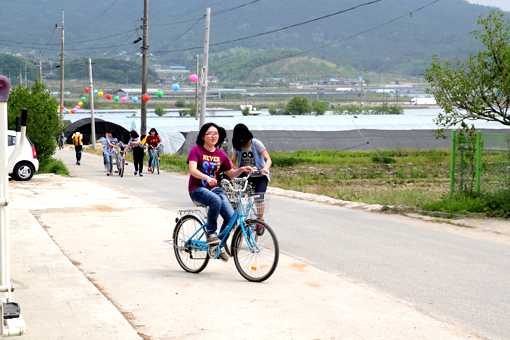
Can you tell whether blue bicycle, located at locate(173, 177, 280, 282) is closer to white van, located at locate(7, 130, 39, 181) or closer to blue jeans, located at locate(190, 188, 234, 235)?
blue jeans, located at locate(190, 188, 234, 235)

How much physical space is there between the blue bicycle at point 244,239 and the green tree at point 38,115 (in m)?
20.3

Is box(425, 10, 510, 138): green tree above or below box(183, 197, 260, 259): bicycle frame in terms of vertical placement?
above

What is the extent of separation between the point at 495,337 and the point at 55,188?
14.9m

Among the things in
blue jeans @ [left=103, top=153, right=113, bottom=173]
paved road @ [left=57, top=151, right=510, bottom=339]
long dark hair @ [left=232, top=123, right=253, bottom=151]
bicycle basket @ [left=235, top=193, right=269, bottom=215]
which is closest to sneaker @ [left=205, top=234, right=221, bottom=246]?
bicycle basket @ [left=235, top=193, right=269, bottom=215]

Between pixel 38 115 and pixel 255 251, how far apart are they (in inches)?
855

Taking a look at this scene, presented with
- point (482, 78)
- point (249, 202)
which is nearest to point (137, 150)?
point (482, 78)

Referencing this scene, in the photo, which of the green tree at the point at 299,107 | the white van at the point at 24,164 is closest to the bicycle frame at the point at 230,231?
the white van at the point at 24,164

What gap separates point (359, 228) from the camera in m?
10.9

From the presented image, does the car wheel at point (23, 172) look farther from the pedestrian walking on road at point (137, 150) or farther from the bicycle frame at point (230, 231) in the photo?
the bicycle frame at point (230, 231)

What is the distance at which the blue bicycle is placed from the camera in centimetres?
664

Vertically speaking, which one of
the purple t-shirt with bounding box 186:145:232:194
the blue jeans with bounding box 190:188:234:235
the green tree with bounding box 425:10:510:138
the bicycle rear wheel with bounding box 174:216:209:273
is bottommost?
the bicycle rear wheel with bounding box 174:216:209:273

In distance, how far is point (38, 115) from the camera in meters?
26.1

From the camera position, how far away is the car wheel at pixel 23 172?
65.4 feet

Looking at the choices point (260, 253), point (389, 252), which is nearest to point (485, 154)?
point (389, 252)
